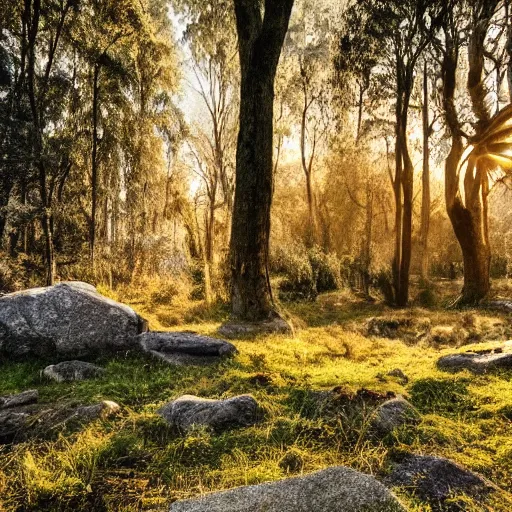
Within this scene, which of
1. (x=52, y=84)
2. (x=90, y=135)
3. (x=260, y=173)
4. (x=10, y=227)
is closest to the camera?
(x=260, y=173)

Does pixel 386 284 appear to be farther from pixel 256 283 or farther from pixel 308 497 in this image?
pixel 308 497

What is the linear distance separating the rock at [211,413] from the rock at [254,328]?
3181mm

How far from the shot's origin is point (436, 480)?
1.93 meters

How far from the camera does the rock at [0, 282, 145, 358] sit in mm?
4539

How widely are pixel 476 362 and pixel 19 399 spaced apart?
3.76m

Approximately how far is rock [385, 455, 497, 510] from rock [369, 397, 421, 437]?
0.39m

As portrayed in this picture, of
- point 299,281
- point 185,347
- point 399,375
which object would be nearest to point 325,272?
point 299,281

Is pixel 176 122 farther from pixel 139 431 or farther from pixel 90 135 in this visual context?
pixel 139 431

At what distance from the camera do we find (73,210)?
16094 mm

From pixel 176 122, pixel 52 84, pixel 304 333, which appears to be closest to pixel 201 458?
pixel 304 333

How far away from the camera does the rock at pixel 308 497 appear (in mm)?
1620

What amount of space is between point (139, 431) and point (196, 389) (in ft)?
2.92

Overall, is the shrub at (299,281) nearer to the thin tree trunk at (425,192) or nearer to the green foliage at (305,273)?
the green foliage at (305,273)

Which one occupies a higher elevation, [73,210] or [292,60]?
[292,60]
